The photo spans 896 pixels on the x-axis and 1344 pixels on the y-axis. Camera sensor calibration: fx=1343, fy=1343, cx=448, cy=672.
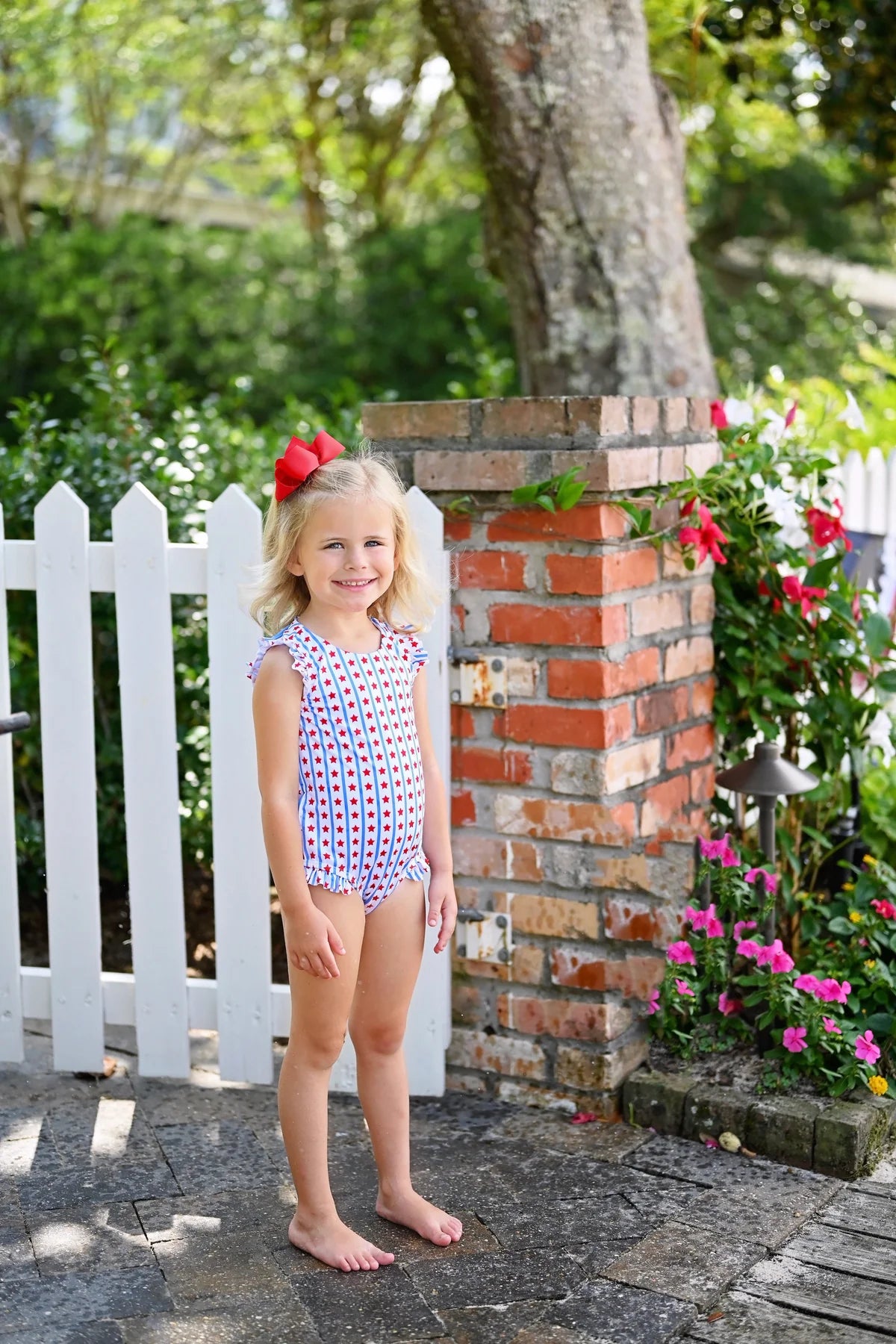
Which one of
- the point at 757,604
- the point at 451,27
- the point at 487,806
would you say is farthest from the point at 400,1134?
the point at 451,27

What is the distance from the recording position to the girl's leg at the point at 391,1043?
7.70 feet

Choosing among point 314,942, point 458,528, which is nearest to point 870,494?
point 458,528

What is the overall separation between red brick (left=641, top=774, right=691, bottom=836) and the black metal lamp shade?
156mm

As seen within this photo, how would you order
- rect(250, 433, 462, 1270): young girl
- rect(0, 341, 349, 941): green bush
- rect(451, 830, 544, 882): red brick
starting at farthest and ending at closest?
rect(0, 341, 349, 941): green bush, rect(451, 830, 544, 882): red brick, rect(250, 433, 462, 1270): young girl

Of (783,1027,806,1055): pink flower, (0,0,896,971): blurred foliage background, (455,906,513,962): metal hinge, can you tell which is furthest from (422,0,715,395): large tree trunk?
(0,0,896,971): blurred foliage background

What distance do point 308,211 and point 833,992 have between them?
11211 millimetres

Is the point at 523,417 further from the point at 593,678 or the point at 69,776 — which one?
the point at 69,776

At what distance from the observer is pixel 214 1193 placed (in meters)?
2.47

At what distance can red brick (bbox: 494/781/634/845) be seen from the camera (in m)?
2.81

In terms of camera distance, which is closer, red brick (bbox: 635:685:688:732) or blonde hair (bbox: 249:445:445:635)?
blonde hair (bbox: 249:445:445:635)

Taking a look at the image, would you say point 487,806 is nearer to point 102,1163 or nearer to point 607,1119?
point 607,1119

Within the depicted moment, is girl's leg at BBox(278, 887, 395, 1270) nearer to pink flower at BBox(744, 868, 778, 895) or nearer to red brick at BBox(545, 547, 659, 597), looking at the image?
red brick at BBox(545, 547, 659, 597)

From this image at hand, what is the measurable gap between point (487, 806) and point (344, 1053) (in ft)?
2.05

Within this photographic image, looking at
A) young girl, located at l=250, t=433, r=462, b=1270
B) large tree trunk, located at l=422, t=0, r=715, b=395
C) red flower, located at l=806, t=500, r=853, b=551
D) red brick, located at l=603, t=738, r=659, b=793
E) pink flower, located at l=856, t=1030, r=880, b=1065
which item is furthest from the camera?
large tree trunk, located at l=422, t=0, r=715, b=395
